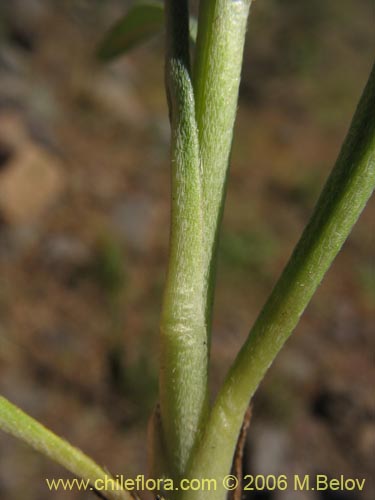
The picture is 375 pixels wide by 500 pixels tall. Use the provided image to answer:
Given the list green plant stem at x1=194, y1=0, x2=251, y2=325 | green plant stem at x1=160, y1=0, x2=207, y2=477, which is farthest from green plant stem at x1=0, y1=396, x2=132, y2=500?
green plant stem at x1=194, y1=0, x2=251, y2=325

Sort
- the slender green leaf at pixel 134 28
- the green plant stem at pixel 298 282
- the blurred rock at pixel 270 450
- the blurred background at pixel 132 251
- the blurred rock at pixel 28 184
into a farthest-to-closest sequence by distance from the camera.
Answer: the blurred rock at pixel 28 184
the blurred background at pixel 132 251
the blurred rock at pixel 270 450
the slender green leaf at pixel 134 28
the green plant stem at pixel 298 282

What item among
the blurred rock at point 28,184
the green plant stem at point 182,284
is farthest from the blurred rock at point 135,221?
the green plant stem at point 182,284

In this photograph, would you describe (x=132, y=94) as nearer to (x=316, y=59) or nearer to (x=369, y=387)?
(x=316, y=59)

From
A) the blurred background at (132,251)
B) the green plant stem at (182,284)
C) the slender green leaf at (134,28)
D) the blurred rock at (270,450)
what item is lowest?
the blurred rock at (270,450)

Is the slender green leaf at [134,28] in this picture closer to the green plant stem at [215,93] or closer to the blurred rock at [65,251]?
the green plant stem at [215,93]

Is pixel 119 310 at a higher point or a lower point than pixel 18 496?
higher

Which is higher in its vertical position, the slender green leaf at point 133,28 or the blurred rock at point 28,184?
the slender green leaf at point 133,28

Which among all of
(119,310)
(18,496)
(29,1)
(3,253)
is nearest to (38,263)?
(3,253)
